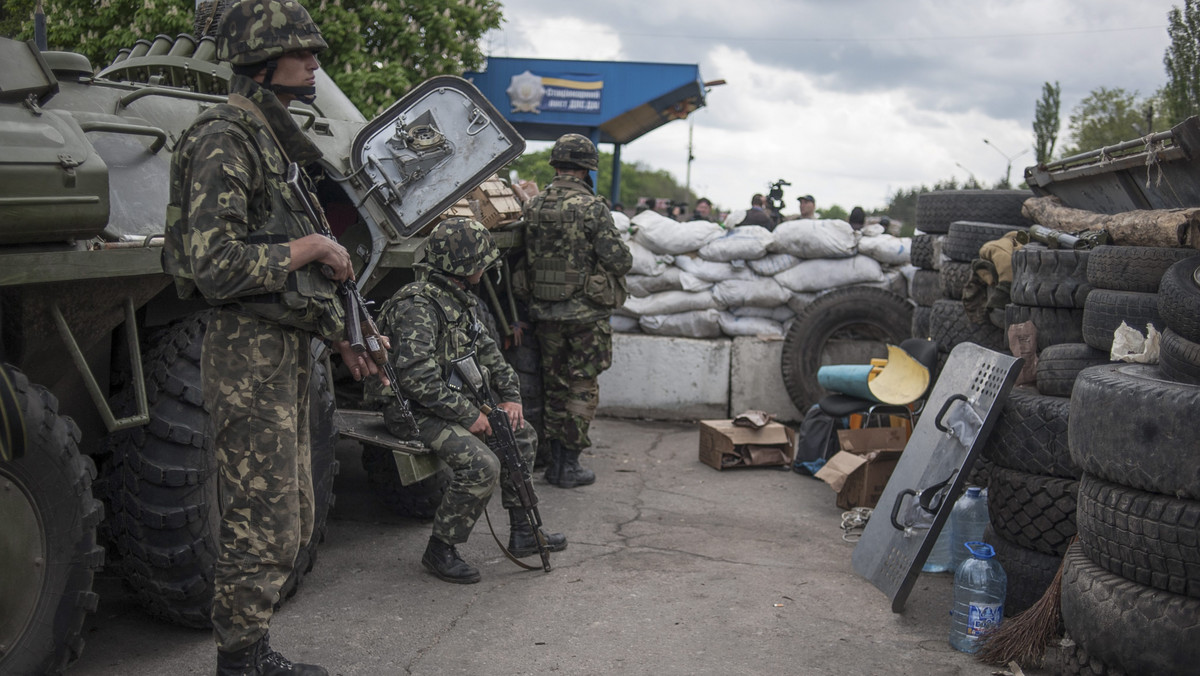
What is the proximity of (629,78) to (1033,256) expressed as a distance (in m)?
14.7

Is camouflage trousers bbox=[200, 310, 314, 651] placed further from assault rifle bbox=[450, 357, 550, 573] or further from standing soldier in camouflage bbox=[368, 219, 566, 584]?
assault rifle bbox=[450, 357, 550, 573]

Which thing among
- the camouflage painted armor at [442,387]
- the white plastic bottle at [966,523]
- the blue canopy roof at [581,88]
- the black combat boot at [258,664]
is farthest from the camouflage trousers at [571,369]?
the blue canopy roof at [581,88]

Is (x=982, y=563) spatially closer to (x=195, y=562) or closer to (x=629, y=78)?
(x=195, y=562)

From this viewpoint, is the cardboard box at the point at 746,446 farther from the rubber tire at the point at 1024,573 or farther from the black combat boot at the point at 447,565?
the rubber tire at the point at 1024,573

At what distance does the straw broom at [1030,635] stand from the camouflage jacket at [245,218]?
247cm

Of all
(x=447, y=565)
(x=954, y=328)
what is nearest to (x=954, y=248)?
(x=954, y=328)

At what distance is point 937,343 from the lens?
20.5 ft

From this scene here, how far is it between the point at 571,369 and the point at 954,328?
223 centimetres

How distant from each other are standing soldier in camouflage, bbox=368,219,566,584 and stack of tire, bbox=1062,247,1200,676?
7.37 feet

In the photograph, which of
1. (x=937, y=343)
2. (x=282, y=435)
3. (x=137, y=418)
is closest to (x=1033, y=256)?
(x=937, y=343)

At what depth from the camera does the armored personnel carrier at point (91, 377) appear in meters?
3.10

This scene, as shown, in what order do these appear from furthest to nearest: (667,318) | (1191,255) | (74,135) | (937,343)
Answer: (667,318) → (937,343) → (1191,255) → (74,135)

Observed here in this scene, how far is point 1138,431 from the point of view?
129 inches

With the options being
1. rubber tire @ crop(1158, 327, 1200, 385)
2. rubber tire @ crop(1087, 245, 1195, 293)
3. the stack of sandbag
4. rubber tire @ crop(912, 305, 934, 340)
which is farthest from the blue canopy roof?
rubber tire @ crop(1158, 327, 1200, 385)
